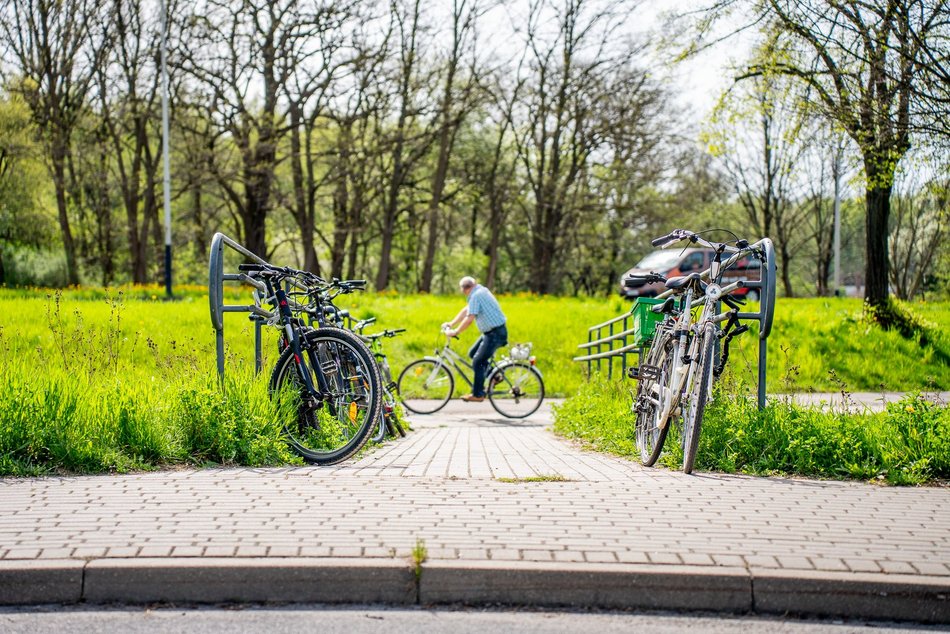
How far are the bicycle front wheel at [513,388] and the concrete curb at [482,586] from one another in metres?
10.1

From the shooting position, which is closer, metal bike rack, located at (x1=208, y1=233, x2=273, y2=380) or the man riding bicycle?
metal bike rack, located at (x1=208, y1=233, x2=273, y2=380)

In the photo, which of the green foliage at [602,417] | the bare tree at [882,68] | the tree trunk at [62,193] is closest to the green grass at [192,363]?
the green foliage at [602,417]

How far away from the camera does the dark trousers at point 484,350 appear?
45.4ft

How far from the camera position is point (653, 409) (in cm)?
667

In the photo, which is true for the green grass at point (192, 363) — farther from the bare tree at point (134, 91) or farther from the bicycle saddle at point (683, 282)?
the bare tree at point (134, 91)

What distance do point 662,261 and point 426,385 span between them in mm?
16756

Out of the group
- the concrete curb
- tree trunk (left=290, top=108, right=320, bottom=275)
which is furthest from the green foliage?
tree trunk (left=290, top=108, right=320, bottom=275)

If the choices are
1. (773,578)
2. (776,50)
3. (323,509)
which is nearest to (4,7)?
(776,50)

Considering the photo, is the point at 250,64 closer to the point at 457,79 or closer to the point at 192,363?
the point at 457,79

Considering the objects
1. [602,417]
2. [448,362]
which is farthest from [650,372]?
[448,362]

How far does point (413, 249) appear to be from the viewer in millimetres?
50000

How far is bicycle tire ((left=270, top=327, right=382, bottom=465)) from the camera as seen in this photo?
632 cm

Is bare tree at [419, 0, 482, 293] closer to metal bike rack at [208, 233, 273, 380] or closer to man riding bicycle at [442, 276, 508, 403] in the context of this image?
man riding bicycle at [442, 276, 508, 403]

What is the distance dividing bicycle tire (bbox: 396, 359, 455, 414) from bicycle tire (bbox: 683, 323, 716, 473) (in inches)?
337
